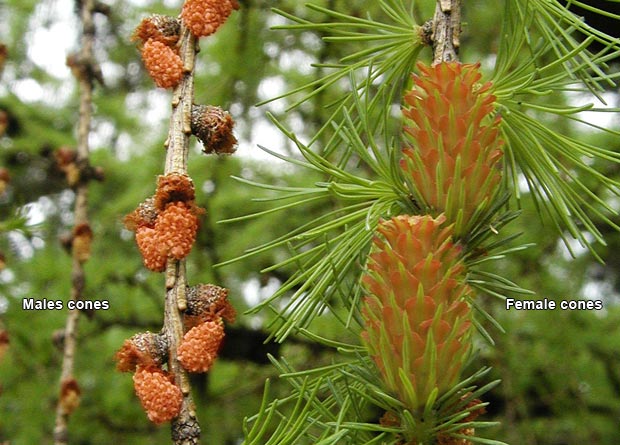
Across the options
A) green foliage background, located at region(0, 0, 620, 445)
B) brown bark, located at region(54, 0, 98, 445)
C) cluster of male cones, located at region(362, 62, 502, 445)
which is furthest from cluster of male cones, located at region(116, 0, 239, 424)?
green foliage background, located at region(0, 0, 620, 445)

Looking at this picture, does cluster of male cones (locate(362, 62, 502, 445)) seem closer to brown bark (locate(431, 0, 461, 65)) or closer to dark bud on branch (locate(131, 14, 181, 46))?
brown bark (locate(431, 0, 461, 65))

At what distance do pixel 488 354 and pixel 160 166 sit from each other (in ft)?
2.74

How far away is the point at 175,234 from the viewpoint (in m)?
0.57

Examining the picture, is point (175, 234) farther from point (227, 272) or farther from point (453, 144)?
point (227, 272)

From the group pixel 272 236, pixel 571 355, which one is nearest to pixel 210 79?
pixel 272 236

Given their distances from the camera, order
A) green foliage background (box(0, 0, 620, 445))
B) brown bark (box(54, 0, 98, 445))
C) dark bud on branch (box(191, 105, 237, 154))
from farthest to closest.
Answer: green foliage background (box(0, 0, 620, 445)), brown bark (box(54, 0, 98, 445)), dark bud on branch (box(191, 105, 237, 154))

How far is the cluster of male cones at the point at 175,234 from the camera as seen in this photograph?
1.77ft

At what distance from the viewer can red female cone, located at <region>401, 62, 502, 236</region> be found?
529 millimetres

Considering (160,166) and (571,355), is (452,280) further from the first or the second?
(571,355)

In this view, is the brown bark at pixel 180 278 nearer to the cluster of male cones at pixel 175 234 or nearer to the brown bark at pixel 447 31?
the cluster of male cones at pixel 175 234

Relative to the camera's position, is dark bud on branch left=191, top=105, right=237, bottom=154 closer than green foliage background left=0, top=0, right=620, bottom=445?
Yes

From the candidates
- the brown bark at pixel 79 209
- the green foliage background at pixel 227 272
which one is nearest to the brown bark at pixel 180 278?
the brown bark at pixel 79 209

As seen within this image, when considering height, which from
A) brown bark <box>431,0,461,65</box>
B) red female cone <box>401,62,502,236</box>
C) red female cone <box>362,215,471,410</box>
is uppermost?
brown bark <box>431,0,461,65</box>

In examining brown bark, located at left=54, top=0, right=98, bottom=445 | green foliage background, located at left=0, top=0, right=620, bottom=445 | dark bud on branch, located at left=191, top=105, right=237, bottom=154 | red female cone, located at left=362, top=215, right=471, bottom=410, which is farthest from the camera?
green foliage background, located at left=0, top=0, right=620, bottom=445
